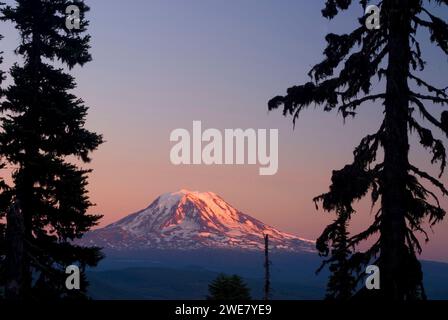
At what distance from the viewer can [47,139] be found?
21.6m

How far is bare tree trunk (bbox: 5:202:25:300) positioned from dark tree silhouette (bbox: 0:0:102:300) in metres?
6.23

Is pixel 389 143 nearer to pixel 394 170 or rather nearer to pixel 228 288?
pixel 394 170

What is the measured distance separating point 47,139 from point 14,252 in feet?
27.5

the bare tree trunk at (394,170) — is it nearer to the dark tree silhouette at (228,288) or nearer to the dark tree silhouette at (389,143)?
the dark tree silhouette at (389,143)

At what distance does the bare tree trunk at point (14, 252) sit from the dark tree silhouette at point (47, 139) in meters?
6.23

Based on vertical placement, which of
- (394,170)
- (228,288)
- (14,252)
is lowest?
(228,288)

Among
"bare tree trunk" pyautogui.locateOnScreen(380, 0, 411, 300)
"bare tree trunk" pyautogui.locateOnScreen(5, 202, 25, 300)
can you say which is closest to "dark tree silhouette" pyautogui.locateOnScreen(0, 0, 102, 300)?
"bare tree trunk" pyautogui.locateOnScreen(5, 202, 25, 300)

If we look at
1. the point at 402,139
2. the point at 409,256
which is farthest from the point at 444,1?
the point at 409,256

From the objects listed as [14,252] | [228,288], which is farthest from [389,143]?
[228,288]

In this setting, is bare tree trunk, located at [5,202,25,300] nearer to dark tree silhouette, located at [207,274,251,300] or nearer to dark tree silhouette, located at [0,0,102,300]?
dark tree silhouette, located at [0,0,102,300]

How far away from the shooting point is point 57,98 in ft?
72.9

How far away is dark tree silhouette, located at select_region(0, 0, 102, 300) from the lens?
68.6 ft

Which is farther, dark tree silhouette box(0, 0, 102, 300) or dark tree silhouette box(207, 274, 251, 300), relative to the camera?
dark tree silhouette box(207, 274, 251, 300)
